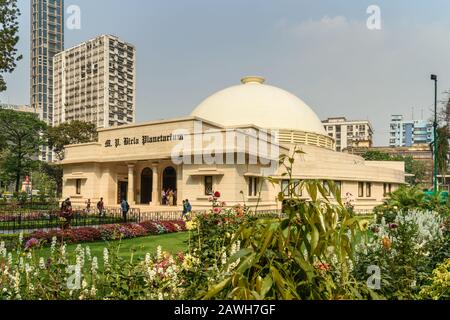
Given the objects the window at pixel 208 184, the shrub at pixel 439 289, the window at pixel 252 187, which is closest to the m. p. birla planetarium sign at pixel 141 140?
the window at pixel 208 184

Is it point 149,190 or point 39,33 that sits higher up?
point 39,33

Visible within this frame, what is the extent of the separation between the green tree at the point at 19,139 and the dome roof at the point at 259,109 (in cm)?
2014

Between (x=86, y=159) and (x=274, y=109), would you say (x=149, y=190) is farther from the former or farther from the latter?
(x=274, y=109)

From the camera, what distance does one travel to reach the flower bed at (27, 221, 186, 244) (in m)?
12.8

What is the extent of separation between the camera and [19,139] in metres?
42.7

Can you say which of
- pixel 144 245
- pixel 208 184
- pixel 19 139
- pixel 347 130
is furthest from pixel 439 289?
pixel 347 130

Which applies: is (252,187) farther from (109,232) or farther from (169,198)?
(109,232)

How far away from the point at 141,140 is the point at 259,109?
1580 cm

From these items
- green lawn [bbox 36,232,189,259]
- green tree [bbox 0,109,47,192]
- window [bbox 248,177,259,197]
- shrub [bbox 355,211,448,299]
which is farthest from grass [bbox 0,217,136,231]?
green tree [bbox 0,109,47,192]

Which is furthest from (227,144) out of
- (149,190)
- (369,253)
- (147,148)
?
(369,253)

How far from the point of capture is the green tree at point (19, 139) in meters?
41.9

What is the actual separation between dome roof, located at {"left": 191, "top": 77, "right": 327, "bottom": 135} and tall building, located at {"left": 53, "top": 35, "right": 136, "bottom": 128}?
11239 millimetres
